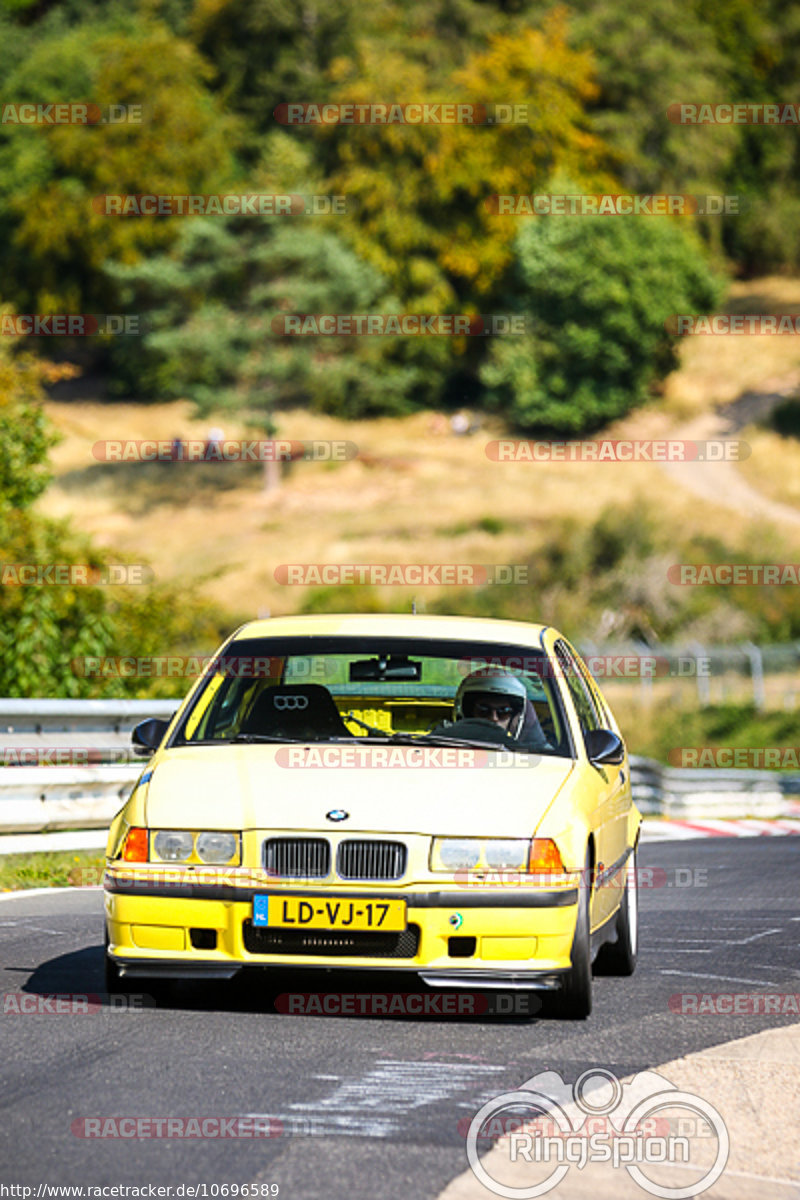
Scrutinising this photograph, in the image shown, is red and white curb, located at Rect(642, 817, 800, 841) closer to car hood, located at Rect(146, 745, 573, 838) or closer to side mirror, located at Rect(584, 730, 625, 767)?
side mirror, located at Rect(584, 730, 625, 767)

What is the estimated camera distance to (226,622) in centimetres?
2802

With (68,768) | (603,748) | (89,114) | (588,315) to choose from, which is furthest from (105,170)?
(603,748)

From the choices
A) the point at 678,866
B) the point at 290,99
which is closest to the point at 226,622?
the point at 678,866

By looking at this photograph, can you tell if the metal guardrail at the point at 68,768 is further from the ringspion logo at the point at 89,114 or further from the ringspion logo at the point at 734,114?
the ringspion logo at the point at 734,114

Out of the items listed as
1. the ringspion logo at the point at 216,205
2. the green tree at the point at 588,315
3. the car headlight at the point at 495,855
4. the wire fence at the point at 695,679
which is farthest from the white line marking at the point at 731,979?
the green tree at the point at 588,315

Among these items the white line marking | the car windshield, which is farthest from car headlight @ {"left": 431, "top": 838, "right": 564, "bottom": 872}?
the white line marking

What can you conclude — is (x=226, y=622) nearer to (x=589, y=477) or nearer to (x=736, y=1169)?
(x=736, y=1169)

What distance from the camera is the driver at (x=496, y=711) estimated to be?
7910mm

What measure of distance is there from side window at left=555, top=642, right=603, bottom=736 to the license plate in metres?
1.76

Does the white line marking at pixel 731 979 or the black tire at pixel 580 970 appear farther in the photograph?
the white line marking at pixel 731 979

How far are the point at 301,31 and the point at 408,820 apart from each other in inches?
3274

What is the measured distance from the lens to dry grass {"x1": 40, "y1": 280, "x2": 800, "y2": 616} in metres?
59.8

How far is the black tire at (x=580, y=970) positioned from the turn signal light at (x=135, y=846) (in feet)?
5.23

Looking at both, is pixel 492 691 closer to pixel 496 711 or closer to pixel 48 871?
pixel 496 711
